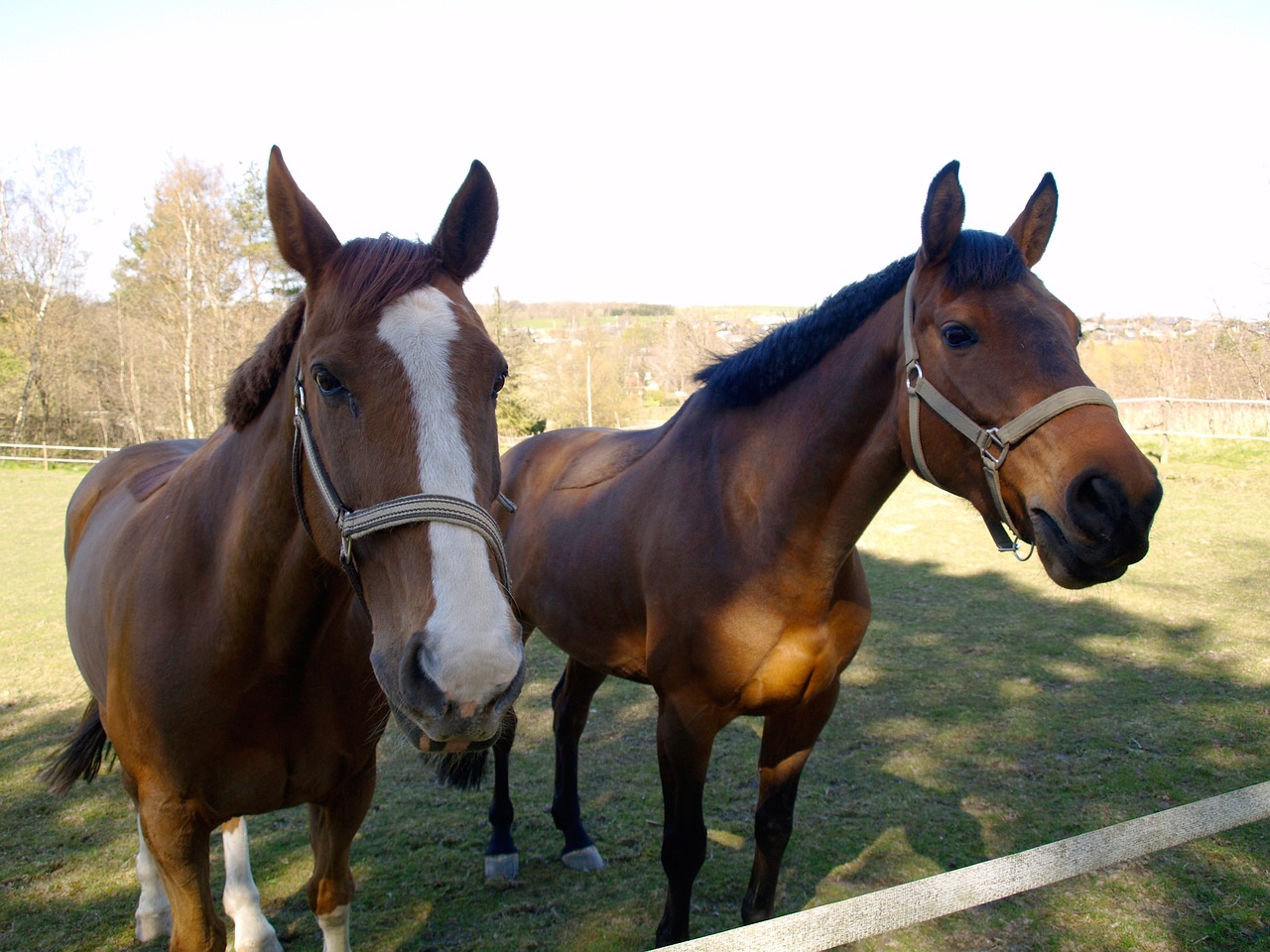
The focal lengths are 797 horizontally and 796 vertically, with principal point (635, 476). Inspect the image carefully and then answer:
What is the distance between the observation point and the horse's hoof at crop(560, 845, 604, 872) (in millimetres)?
3703

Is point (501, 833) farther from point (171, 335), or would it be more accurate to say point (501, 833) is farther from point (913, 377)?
point (171, 335)

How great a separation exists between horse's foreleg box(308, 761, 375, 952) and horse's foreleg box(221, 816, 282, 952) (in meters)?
0.58

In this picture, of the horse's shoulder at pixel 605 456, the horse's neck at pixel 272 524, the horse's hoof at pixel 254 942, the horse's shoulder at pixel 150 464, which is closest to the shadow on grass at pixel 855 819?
the horse's hoof at pixel 254 942

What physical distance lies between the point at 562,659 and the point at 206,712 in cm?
512

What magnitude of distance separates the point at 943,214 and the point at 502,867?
3250mm

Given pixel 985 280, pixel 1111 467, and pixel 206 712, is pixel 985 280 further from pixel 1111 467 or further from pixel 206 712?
pixel 206 712

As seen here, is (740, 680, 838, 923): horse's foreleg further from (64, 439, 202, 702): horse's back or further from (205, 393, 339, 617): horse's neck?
(64, 439, 202, 702): horse's back

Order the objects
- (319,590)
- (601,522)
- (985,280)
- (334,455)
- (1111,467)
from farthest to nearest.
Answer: (601,522) → (985,280) → (319,590) → (1111,467) → (334,455)

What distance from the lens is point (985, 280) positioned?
7.07 feet

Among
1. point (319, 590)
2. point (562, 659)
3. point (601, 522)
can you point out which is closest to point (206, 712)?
point (319, 590)

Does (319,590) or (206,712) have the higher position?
(319,590)

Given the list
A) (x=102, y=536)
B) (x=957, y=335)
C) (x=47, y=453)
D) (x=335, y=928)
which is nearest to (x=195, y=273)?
(x=47, y=453)

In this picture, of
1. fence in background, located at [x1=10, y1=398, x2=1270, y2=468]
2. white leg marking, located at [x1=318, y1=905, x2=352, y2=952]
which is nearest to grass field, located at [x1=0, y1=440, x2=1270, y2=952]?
white leg marking, located at [x1=318, y1=905, x2=352, y2=952]

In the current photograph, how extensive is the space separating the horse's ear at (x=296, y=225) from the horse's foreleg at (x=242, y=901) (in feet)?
7.76
